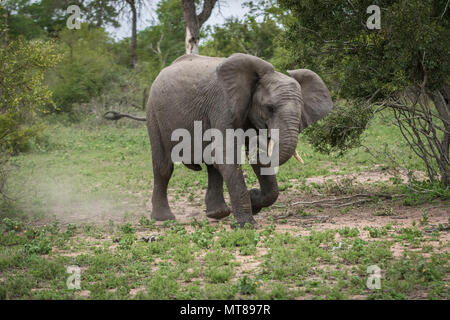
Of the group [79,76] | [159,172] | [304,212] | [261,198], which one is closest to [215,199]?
[261,198]

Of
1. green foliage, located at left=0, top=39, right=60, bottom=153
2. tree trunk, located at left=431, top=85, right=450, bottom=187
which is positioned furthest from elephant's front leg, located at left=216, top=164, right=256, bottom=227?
green foliage, located at left=0, top=39, right=60, bottom=153

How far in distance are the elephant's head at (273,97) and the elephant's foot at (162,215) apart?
2.38 meters

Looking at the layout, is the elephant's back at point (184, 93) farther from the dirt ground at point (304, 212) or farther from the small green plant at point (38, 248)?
the small green plant at point (38, 248)

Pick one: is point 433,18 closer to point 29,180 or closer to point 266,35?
point 29,180

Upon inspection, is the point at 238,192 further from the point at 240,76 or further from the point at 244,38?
the point at 244,38

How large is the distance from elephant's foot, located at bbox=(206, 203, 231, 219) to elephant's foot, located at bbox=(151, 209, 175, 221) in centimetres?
81

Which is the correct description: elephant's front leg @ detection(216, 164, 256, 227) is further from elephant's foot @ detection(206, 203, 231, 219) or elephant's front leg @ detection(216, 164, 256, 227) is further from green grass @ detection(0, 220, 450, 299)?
elephant's foot @ detection(206, 203, 231, 219)

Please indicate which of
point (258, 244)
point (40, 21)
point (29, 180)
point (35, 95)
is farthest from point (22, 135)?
point (40, 21)

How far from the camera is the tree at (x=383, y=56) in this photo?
346 inches

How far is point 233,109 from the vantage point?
8.27m

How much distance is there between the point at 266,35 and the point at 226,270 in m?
28.0

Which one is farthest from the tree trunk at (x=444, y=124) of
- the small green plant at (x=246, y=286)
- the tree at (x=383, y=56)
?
the small green plant at (x=246, y=286)

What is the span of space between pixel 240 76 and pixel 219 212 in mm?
2330

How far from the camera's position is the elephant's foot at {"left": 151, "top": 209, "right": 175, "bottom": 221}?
9812 mm
